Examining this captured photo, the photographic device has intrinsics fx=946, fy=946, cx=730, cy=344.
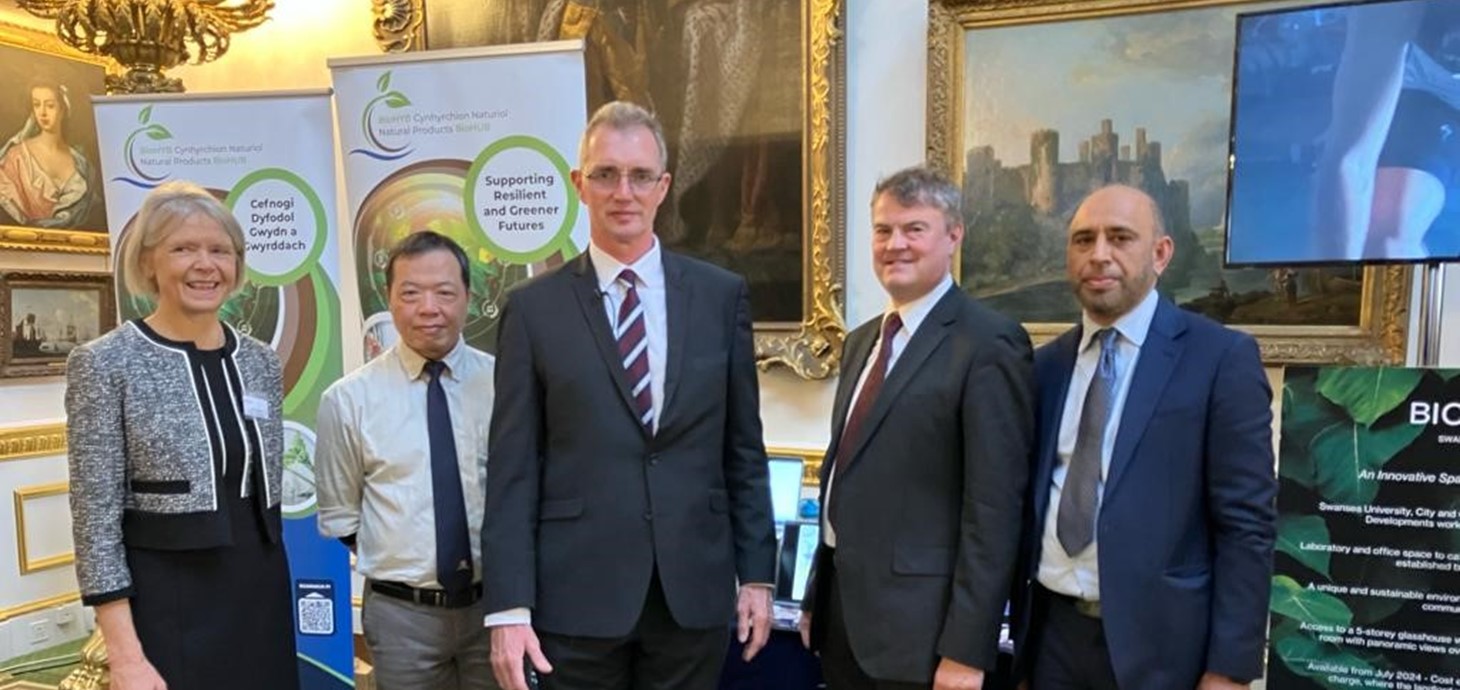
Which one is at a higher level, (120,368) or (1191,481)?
(120,368)

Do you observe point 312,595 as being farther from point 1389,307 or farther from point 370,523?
point 1389,307

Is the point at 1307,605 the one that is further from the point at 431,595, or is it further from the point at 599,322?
the point at 431,595

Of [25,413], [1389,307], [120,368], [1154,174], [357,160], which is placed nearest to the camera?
[120,368]

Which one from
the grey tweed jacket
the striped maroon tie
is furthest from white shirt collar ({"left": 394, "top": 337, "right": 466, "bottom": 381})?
the striped maroon tie

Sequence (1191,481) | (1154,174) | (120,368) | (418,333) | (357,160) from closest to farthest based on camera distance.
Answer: (1191,481), (120,368), (418,333), (1154,174), (357,160)

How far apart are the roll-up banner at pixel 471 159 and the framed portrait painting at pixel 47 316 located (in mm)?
2176

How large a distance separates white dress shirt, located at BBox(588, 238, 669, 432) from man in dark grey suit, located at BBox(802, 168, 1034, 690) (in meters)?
0.41

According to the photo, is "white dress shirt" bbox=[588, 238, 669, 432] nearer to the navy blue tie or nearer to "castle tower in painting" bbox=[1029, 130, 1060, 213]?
the navy blue tie

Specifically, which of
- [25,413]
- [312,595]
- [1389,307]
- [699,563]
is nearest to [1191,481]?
[699,563]

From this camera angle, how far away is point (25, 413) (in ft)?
14.2

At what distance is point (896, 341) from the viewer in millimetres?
1889

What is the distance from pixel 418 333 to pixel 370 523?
43cm

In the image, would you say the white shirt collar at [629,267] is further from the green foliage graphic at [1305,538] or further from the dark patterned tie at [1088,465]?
the green foliage graphic at [1305,538]

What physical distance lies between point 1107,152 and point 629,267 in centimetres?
187
